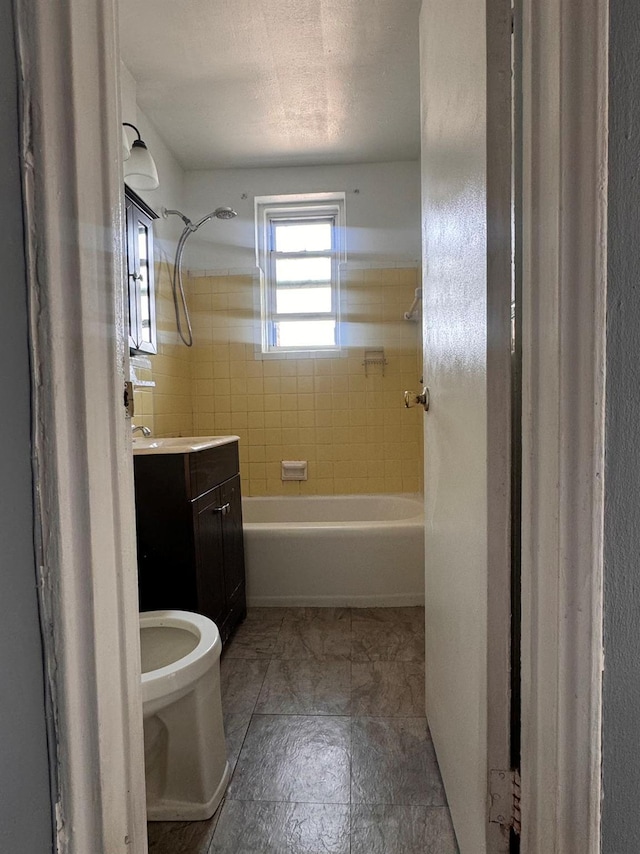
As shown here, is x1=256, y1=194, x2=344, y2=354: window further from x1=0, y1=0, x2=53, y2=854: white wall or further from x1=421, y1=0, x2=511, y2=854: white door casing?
x1=0, y1=0, x2=53, y2=854: white wall

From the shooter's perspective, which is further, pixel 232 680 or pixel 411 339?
pixel 411 339

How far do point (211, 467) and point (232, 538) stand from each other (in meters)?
0.44

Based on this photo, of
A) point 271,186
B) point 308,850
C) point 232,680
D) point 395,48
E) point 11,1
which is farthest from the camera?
point 271,186

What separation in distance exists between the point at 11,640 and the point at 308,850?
90 cm

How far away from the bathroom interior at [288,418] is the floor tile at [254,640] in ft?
0.03

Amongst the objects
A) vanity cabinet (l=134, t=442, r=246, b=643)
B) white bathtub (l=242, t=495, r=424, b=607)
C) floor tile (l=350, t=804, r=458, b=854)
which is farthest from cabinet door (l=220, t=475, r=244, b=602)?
floor tile (l=350, t=804, r=458, b=854)

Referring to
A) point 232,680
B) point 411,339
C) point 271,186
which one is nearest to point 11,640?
point 232,680

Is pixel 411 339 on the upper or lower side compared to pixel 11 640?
upper

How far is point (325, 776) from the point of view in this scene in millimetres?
1233

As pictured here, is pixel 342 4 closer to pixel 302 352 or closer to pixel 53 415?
pixel 302 352

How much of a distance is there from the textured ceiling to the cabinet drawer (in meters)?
1.68

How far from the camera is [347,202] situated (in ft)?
9.80

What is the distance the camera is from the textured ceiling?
1.81 metres

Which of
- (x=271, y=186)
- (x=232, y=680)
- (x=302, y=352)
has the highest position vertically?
(x=271, y=186)
